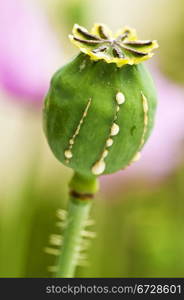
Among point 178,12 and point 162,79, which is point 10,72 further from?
point 178,12

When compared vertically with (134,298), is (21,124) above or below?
above

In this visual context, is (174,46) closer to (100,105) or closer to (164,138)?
(164,138)

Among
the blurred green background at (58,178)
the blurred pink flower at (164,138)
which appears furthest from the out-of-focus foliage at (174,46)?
the blurred pink flower at (164,138)

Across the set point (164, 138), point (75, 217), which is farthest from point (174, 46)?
point (75, 217)

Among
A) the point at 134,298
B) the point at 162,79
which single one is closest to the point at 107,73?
the point at 134,298

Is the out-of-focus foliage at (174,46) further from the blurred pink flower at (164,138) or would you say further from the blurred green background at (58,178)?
the blurred pink flower at (164,138)

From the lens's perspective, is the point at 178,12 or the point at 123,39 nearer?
the point at 123,39
